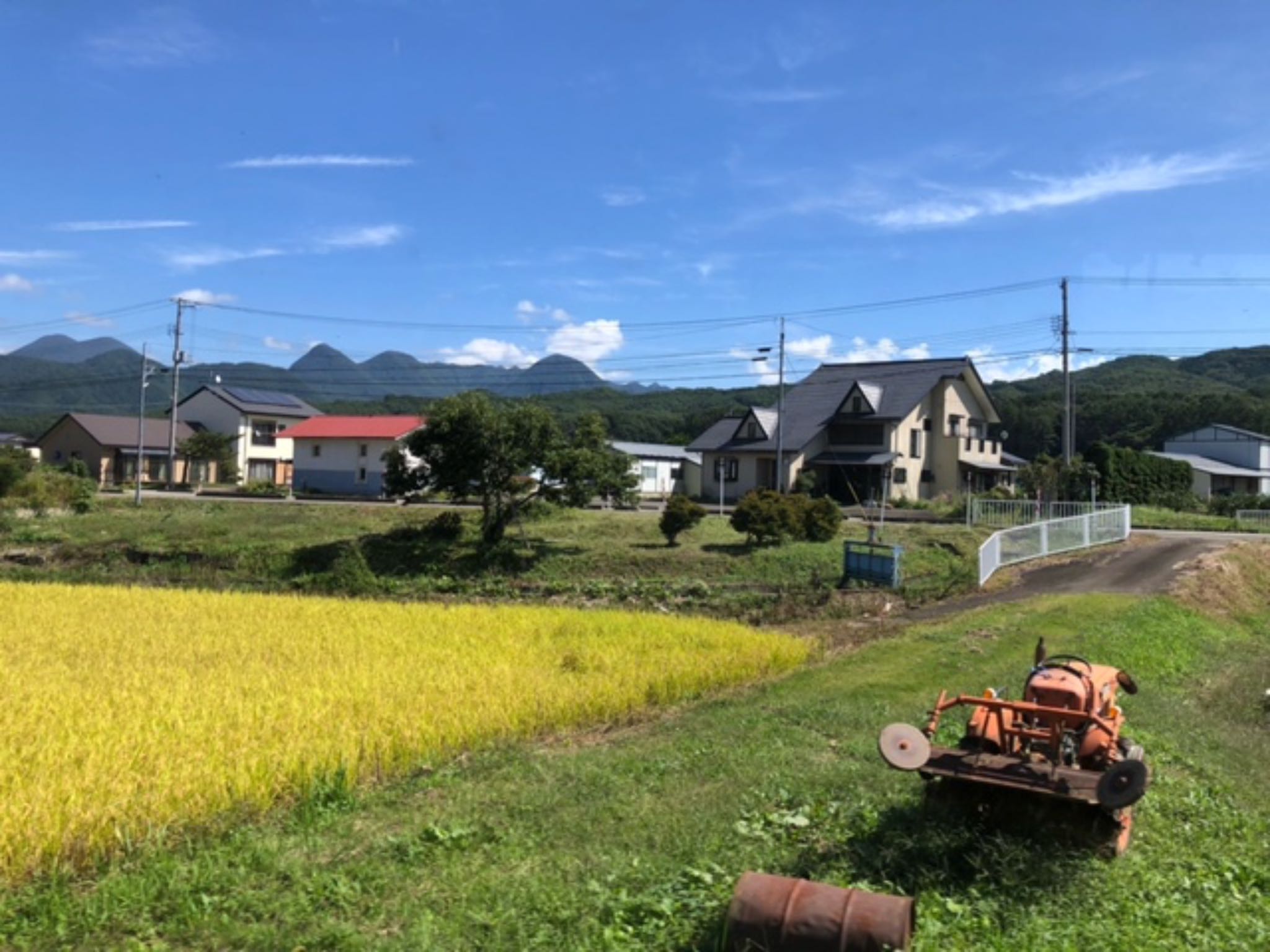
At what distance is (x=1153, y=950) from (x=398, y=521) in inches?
1165

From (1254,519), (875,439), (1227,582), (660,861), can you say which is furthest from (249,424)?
(660,861)

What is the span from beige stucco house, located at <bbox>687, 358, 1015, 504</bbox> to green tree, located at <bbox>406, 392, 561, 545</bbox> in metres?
18.8

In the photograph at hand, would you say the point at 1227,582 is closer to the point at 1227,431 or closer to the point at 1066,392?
the point at 1066,392

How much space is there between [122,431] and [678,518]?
176ft

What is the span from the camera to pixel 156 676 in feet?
33.1

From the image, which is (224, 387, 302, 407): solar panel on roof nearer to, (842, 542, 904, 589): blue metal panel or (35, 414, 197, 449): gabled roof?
(35, 414, 197, 449): gabled roof

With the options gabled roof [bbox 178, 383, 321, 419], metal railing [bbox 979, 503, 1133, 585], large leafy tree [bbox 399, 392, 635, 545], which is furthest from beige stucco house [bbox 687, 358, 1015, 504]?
gabled roof [bbox 178, 383, 321, 419]

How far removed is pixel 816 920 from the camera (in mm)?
4066

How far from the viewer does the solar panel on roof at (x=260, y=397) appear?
65875 mm

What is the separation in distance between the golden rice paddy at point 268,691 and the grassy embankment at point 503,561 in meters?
5.38

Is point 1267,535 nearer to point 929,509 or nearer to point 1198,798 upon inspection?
point 929,509

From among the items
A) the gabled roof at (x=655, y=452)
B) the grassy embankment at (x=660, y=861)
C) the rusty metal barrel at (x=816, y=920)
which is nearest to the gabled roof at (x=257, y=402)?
the gabled roof at (x=655, y=452)

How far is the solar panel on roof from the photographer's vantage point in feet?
216

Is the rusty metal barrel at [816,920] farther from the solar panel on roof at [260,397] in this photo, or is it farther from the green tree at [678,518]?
the solar panel on roof at [260,397]
